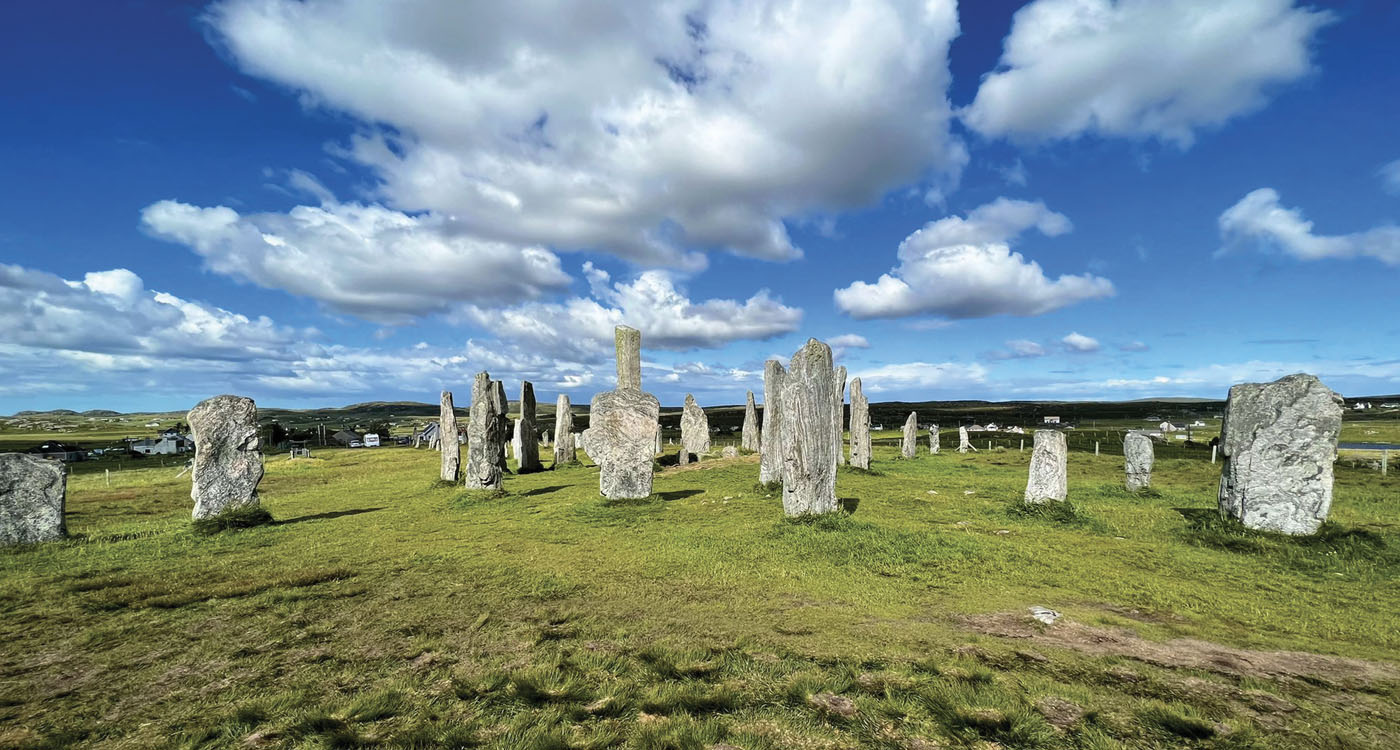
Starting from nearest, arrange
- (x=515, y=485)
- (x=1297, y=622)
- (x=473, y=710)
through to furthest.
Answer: (x=473, y=710), (x=1297, y=622), (x=515, y=485)

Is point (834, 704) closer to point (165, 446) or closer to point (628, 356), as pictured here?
point (628, 356)

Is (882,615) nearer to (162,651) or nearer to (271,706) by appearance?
(271,706)

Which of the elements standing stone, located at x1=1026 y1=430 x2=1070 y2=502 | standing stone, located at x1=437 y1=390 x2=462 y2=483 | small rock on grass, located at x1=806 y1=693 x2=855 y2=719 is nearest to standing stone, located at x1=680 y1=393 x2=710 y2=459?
standing stone, located at x1=437 y1=390 x2=462 y2=483

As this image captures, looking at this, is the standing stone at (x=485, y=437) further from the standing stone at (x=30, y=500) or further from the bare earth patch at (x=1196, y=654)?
the bare earth patch at (x=1196, y=654)

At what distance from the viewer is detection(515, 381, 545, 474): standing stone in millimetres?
24516

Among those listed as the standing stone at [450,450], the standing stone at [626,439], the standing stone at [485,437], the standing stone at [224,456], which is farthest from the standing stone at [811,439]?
the standing stone at [450,450]

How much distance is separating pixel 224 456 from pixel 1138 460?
24577mm

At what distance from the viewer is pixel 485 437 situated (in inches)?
701

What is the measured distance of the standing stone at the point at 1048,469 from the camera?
14266 mm

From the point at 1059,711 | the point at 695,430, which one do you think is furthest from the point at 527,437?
the point at 1059,711

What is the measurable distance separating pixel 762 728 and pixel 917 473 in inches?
800

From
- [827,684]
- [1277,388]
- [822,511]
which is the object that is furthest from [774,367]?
[827,684]

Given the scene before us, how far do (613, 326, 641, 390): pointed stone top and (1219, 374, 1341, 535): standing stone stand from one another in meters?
18.5

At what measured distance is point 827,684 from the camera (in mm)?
5090
